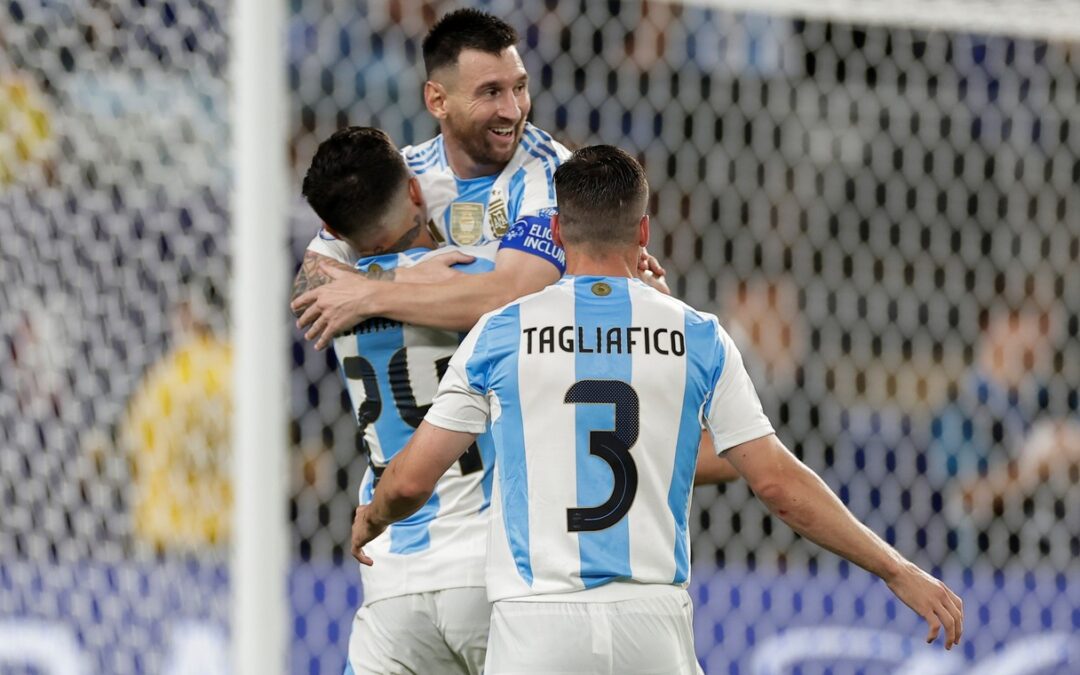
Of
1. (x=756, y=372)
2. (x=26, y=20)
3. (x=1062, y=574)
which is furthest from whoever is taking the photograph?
(x=756, y=372)

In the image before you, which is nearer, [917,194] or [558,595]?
[558,595]

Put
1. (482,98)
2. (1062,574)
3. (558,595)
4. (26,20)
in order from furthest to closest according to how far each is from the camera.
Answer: (1062,574) → (26,20) → (482,98) → (558,595)

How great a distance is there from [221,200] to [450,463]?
2.99 metres

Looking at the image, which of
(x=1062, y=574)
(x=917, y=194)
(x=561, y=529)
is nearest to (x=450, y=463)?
(x=561, y=529)

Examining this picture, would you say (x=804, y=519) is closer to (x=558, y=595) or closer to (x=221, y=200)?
(x=558, y=595)

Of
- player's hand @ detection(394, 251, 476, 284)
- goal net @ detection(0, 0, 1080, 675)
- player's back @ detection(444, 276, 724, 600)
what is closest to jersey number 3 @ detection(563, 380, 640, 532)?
player's back @ detection(444, 276, 724, 600)

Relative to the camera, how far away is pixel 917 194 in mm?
6746

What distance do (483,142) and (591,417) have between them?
749 millimetres

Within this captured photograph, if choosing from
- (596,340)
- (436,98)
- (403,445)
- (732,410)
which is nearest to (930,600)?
(732,410)

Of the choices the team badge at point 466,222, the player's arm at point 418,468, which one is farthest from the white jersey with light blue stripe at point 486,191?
the player's arm at point 418,468

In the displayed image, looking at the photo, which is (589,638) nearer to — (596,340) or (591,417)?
(591,417)

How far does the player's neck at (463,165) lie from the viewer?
293cm

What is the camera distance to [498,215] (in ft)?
9.50

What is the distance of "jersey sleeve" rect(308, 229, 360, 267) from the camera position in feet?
9.52
